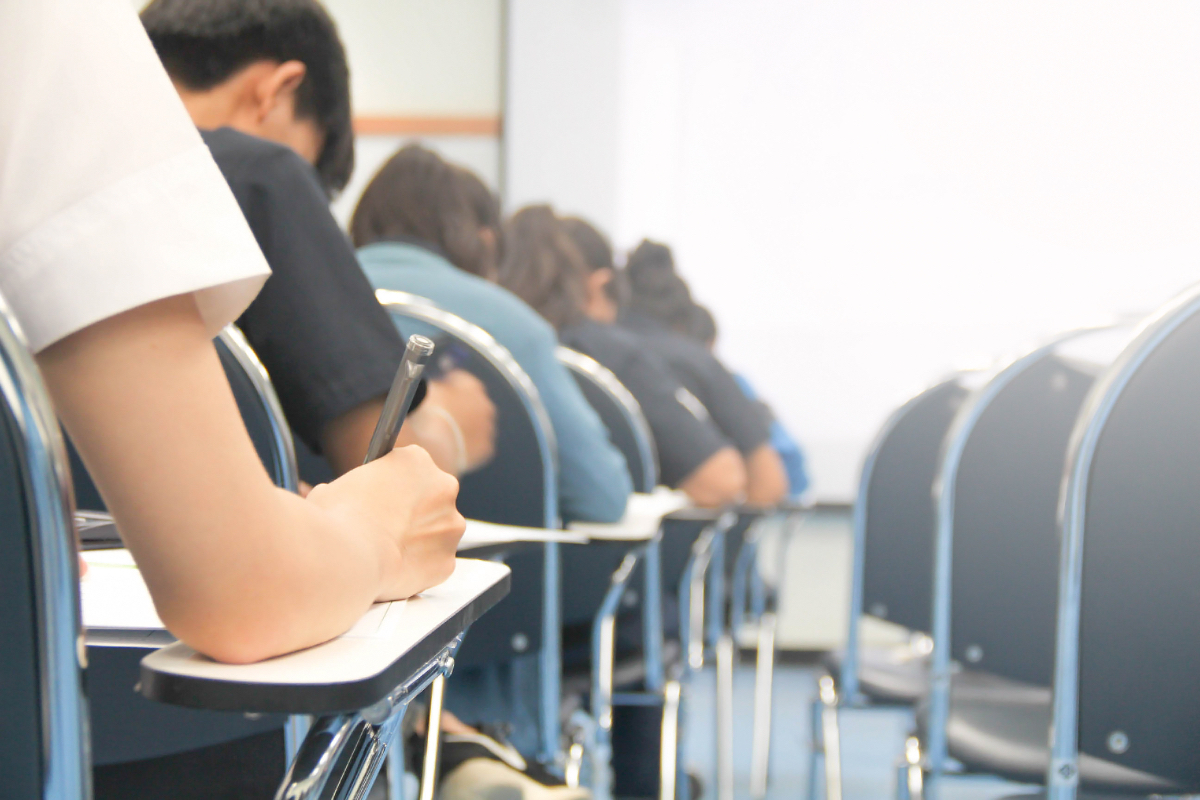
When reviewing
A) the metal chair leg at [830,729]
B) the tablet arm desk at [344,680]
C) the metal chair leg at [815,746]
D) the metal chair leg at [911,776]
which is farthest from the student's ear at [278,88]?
the metal chair leg at [815,746]

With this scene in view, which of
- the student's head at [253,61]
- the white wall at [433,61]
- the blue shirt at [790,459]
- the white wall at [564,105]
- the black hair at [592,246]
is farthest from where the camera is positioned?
the white wall at [433,61]

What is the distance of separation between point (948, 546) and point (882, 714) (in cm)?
264

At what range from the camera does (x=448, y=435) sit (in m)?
1.18

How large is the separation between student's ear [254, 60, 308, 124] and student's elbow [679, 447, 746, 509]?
1.64 m

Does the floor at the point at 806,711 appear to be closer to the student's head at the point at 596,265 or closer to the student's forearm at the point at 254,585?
the student's head at the point at 596,265

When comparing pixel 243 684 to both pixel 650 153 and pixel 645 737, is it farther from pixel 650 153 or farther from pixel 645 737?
pixel 650 153

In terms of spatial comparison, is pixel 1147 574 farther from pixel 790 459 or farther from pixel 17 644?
pixel 790 459

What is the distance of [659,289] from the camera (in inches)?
139

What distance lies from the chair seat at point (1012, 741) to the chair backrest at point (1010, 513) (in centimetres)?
7

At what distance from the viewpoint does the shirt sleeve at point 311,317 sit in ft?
2.93

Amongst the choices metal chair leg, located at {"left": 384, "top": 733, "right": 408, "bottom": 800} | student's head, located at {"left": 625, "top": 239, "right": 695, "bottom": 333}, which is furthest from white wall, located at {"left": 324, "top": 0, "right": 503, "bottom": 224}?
metal chair leg, located at {"left": 384, "top": 733, "right": 408, "bottom": 800}

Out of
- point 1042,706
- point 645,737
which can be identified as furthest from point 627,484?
point 645,737

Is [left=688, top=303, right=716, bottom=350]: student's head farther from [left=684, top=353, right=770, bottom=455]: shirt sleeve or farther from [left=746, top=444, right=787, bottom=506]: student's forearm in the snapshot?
[left=746, top=444, right=787, bottom=506]: student's forearm

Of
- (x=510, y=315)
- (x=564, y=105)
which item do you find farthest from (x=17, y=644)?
(x=564, y=105)
